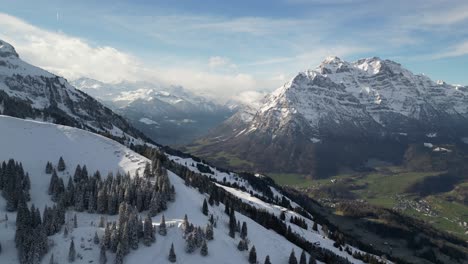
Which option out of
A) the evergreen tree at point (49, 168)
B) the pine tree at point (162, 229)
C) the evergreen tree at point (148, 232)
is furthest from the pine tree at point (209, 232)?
the evergreen tree at point (49, 168)

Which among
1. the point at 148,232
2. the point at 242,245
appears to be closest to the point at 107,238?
the point at 148,232

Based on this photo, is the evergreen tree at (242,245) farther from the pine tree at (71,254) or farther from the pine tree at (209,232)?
the pine tree at (71,254)

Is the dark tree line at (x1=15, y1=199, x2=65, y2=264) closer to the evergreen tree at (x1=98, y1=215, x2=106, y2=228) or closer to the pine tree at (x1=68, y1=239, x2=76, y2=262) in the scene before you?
the pine tree at (x1=68, y1=239, x2=76, y2=262)

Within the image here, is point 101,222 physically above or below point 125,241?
above

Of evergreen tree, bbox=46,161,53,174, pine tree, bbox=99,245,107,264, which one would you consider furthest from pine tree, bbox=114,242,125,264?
evergreen tree, bbox=46,161,53,174

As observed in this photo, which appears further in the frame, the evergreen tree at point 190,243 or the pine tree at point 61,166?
the pine tree at point 61,166

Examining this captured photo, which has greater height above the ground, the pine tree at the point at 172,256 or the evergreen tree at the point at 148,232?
the evergreen tree at the point at 148,232

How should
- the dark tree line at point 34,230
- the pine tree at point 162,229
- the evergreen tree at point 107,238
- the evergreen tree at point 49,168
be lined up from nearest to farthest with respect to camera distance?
the dark tree line at point 34,230, the evergreen tree at point 107,238, the pine tree at point 162,229, the evergreen tree at point 49,168

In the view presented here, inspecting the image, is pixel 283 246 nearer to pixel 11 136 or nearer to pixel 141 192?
pixel 141 192

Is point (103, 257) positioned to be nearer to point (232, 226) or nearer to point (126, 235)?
point (126, 235)
